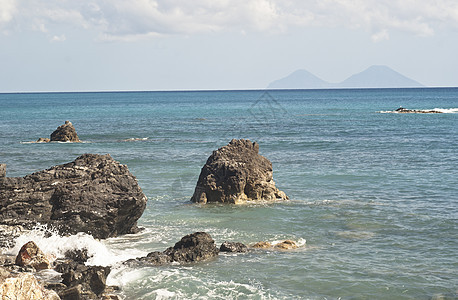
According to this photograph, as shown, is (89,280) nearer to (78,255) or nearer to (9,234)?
(78,255)

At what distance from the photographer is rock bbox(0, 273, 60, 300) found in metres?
10.0

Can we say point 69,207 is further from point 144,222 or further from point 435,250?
point 435,250

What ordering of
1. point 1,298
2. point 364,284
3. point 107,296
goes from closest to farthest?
point 1,298
point 107,296
point 364,284

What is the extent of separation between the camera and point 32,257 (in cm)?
1426

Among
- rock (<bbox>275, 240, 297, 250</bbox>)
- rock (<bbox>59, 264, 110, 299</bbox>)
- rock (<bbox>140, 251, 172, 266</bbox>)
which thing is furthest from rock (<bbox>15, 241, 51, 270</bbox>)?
rock (<bbox>275, 240, 297, 250</bbox>)

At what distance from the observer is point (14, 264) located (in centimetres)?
1413

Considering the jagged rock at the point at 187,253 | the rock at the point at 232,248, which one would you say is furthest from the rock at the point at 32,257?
the rock at the point at 232,248

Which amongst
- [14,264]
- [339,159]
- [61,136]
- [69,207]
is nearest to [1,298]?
[14,264]

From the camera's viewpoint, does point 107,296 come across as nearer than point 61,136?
Yes

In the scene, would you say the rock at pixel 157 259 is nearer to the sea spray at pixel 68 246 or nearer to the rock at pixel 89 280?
the sea spray at pixel 68 246

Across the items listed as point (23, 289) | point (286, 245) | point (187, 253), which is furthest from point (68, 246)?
point (286, 245)

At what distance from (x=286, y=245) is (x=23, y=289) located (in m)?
8.64

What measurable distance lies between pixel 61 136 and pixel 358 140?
27.1m

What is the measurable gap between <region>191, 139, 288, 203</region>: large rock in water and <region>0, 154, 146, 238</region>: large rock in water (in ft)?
19.1
